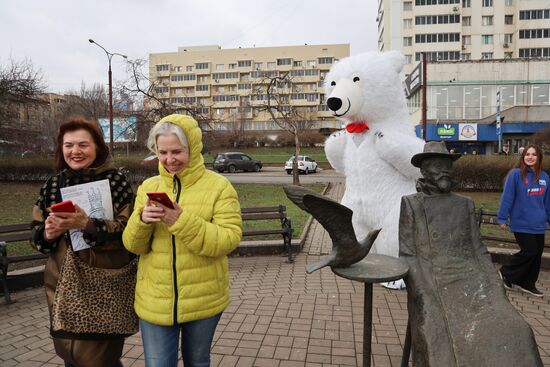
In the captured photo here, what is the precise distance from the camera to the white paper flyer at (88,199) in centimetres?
229

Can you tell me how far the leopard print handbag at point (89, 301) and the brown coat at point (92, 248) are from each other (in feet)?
0.17

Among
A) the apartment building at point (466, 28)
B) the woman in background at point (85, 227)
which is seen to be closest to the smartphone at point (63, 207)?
the woman in background at point (85, 227)

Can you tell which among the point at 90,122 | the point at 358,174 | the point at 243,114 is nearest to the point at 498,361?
the point at 90,122

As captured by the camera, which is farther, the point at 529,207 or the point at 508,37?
the point at 508,37

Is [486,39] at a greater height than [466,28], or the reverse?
[466,28]

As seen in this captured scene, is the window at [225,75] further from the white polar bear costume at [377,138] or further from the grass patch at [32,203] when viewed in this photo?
the white polar bear costume at [377,138]

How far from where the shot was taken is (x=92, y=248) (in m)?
2.31

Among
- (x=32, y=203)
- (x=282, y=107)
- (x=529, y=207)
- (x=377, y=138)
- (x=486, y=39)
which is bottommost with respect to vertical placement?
(x=32, y=203)

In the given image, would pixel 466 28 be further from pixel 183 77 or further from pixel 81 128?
pixel 81 128

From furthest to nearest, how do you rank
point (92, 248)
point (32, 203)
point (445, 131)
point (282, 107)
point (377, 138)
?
1. point (445, 131)
2. point (282, 107)
3. point (32, 203)
4. point (377, 138)
5. point (92, 248)

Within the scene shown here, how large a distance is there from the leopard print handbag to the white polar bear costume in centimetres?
331

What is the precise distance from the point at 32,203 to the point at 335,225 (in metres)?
12.8

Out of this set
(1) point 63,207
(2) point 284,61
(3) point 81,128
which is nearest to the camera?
(1) point 63,207

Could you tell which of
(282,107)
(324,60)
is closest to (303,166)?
(282,107)
